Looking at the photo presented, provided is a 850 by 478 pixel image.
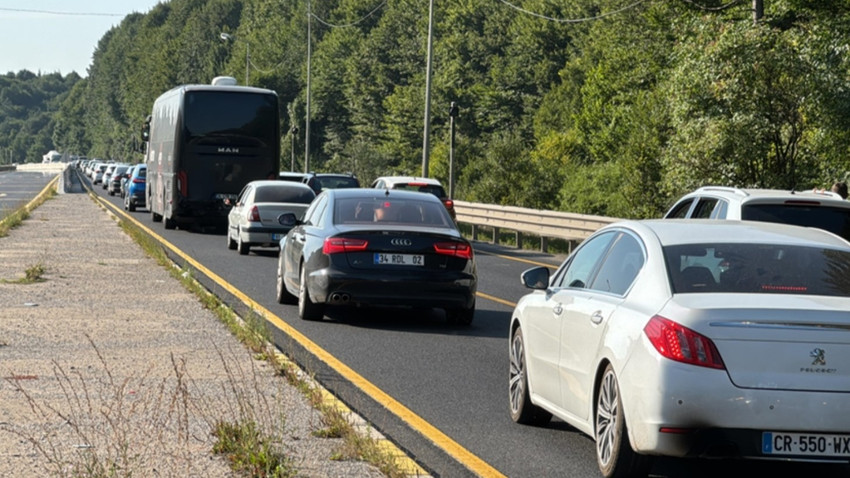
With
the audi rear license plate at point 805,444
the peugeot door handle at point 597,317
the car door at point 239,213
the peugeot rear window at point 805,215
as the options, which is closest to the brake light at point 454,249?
the peugeot rear window at point 805,215

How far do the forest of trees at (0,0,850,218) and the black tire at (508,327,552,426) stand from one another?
62.1 feet

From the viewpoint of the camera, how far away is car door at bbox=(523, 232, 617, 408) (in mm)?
8391

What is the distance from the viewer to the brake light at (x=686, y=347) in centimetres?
673

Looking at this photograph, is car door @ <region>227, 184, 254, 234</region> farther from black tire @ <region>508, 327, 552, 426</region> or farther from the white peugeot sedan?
the white peugeot sedan

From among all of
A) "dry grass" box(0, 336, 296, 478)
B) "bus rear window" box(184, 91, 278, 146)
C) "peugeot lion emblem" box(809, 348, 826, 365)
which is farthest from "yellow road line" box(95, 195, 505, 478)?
"bus rear window" box(184, 91, 278, 146)

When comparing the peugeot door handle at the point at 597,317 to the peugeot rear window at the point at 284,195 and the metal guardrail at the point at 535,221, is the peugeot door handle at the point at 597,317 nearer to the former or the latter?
the metal guardrail at the point at 535,221

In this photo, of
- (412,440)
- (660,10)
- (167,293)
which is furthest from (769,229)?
(660,10)

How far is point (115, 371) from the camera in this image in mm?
10906

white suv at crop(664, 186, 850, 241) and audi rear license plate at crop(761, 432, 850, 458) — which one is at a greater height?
white suv at crop(664, 186, 850, 241)

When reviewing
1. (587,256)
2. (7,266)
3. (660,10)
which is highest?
(660,10)

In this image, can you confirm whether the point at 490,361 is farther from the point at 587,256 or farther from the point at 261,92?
the point at 261,92

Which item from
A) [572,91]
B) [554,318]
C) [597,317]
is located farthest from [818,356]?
[572,91]

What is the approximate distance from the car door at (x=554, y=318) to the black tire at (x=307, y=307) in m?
6.49

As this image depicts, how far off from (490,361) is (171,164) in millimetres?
25150
